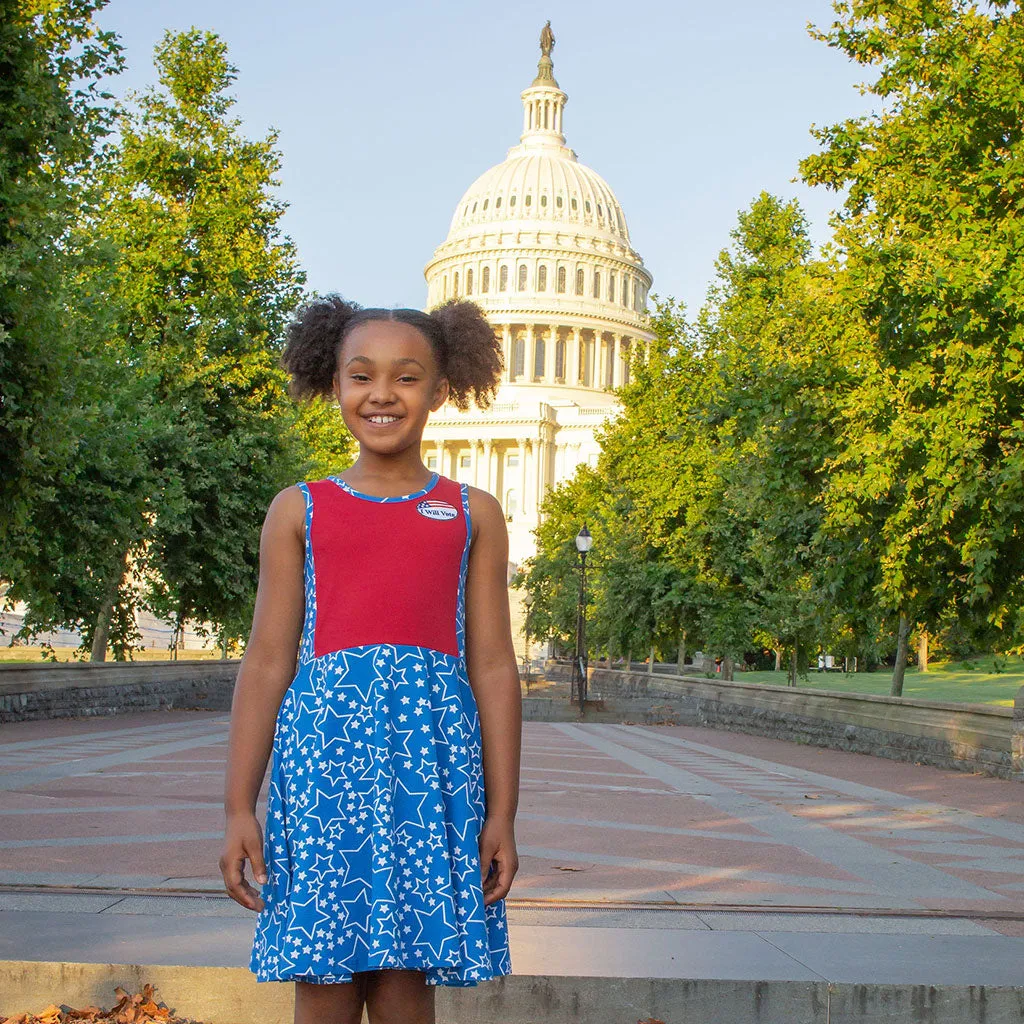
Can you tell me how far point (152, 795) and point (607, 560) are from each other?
2820cm

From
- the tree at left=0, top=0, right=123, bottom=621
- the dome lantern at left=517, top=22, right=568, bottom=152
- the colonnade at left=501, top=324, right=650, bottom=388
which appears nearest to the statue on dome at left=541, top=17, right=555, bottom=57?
the dome lantern at left=517, top=22, right=568, bottom=152

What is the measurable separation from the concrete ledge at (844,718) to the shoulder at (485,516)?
11.9 meters

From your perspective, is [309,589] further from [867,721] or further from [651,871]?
[867,721]

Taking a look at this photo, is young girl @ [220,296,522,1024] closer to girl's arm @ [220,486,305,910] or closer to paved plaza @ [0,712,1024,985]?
girl's arm @ [220,486,305,910]

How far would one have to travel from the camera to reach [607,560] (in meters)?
38.2

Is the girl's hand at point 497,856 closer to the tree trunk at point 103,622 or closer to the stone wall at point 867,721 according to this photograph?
the stone wall at point 867,721

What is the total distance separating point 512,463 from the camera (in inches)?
4486

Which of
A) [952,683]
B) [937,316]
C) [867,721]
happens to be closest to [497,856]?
[937,316]

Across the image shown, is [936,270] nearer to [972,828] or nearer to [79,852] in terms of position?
[972,828]

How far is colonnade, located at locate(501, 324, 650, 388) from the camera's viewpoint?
12125 centimetres

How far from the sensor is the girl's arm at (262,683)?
301 cm

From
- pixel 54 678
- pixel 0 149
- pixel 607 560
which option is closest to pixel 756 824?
pixel 0 149

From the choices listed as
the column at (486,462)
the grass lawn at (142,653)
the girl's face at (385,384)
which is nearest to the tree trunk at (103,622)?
the grass lawn at (142,653)

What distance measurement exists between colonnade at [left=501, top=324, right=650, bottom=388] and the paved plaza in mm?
107592
